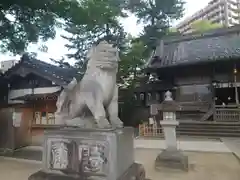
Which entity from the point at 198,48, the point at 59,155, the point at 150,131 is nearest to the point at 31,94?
the point at 150,131

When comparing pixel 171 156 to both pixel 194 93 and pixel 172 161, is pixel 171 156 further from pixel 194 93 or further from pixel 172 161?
pixel 194 93

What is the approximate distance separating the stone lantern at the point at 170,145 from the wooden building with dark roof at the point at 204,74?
7.17m

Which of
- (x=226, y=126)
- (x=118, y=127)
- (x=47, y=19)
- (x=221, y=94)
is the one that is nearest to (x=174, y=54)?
(x=221, y=94)

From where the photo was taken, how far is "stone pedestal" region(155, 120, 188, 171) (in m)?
5.26

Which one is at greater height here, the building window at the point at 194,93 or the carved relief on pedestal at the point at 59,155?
the building window at the point at 194,93

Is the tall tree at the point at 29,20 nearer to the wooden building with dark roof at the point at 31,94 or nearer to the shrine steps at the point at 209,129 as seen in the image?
the wooden building with dark roof at the point at 31,94

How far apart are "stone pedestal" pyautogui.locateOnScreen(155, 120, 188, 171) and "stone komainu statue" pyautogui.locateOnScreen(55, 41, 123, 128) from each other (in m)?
2.79

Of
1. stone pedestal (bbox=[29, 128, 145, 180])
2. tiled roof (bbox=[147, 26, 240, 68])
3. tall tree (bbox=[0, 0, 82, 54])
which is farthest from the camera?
tiled roof (bbox=[147, 26, 240, 68])

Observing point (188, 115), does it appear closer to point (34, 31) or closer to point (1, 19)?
point (34, 31)

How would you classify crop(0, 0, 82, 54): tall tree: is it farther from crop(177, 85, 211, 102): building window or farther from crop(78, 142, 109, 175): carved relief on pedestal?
crop(177, 85, 211, 102): building window

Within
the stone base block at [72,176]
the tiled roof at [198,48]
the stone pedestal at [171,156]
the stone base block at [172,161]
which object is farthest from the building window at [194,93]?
the stone base block at [72,176]

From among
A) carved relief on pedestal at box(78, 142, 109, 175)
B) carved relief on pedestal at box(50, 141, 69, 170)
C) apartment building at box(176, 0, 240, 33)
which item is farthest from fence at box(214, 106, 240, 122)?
apartment building at box(176, 0, 240, 33)

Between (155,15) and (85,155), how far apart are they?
21.3m

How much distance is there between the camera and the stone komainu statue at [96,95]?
2.99 metres
